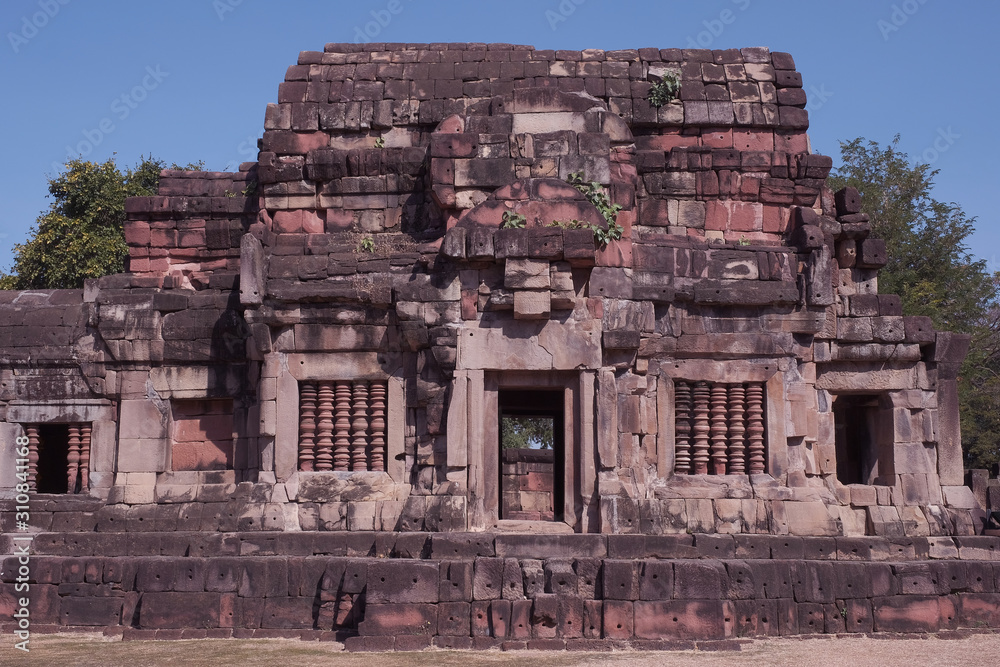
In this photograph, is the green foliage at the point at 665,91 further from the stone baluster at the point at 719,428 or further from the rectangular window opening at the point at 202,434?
the rectangular window opening at the point at 202,434

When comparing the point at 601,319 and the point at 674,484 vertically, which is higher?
the point at 601,319

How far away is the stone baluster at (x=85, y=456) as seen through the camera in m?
15.9

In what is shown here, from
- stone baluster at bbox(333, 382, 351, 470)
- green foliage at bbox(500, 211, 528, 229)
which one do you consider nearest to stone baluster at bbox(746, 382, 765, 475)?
green foliage at bbox(500, 211, 528, 229)

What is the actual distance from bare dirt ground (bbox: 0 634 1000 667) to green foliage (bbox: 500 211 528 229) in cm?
536

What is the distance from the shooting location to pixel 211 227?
1664 cm

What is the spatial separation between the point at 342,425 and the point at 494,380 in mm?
2258

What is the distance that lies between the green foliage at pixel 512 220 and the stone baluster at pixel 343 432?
10.5ft

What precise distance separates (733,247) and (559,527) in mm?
4781

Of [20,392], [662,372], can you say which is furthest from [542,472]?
[20,392]

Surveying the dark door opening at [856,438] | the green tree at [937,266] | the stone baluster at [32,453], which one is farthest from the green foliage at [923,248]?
the stone baluster at [32,453]

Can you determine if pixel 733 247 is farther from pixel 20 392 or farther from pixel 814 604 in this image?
pixel 20 392

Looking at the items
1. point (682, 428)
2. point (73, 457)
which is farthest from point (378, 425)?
point (73, 457)

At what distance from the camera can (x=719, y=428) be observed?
14.7m

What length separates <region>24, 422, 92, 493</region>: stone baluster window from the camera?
15953 mm
